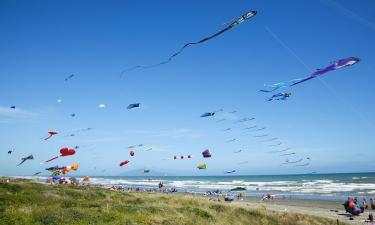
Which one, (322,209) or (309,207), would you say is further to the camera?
(309,207)

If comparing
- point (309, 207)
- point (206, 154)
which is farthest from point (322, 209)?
point (206, 154)

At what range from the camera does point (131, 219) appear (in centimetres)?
1816

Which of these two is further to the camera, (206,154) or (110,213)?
(206,154)

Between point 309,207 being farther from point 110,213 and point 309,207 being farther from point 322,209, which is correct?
point 110,213

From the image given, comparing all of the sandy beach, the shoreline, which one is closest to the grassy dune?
the shoreline

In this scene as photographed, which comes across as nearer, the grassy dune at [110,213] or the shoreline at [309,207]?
the grassy dune at [110,213]

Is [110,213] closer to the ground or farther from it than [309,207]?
farther from it

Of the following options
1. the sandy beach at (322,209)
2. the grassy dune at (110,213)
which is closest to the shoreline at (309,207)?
the sandy beach at (322,209)

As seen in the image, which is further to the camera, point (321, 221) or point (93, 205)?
point (321, 221)

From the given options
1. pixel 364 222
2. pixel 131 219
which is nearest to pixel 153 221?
pixel 131 219

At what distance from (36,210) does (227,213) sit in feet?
51.4

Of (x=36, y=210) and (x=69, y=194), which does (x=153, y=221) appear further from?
(x=69, y=194)

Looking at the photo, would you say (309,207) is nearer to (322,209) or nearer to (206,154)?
(322,209)

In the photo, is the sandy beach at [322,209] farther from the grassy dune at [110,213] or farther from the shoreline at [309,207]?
the grassy dune at [110,213]
